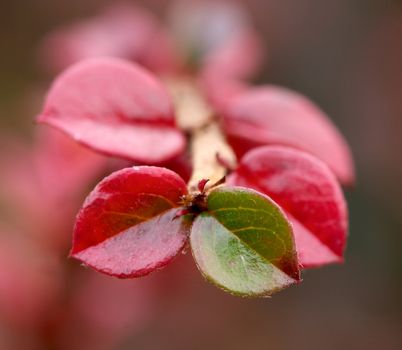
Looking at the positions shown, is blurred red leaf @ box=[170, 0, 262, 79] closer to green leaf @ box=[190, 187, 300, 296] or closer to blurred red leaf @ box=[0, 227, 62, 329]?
blurred red leaf @ box=[0, 227, 62, 329]

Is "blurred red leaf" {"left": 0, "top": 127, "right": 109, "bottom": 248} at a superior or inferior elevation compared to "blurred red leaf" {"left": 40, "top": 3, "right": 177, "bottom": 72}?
inferior

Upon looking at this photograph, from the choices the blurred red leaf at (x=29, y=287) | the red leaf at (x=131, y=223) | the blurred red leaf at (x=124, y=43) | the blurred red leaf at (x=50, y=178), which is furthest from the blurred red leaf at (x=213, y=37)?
the red leaf at (x=131, y=223)

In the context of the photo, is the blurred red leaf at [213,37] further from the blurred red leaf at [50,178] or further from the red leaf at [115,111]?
the red leaf at [115,111]

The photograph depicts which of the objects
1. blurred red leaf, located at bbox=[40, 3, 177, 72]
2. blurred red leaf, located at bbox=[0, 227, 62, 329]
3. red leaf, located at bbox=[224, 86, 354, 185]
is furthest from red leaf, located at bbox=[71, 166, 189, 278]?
blurred red leaf, located at bbox=[0, 227, 62, 329]

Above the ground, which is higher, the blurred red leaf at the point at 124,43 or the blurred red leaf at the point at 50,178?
the blurred red leaf at the point at 124,43

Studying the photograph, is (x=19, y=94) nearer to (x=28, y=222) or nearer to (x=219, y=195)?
(x=28, y=222)

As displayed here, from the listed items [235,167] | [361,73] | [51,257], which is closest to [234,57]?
[51,257]
